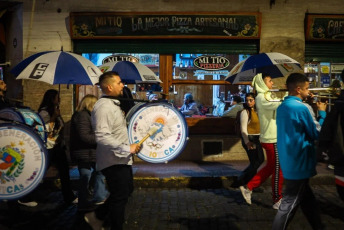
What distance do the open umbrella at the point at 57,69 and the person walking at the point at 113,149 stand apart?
6.17 ft

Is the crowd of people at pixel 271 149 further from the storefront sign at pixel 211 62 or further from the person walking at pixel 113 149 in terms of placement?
the storefront sign at pixel 211 62

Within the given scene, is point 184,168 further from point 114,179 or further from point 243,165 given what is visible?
point 114,179

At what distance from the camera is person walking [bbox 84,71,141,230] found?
3736mm

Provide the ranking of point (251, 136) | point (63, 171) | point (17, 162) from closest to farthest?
1. point (17, 162)
2. point (63, 171)
3. point (251, 136)

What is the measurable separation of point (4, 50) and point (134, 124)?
7382 millimetres

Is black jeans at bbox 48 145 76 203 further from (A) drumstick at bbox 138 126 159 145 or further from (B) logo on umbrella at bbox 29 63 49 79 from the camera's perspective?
(A) drumstick at bbox 138 126 159 145

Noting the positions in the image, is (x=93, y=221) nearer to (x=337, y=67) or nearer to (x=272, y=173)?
(x=272, y=173)

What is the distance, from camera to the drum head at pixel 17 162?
400cm

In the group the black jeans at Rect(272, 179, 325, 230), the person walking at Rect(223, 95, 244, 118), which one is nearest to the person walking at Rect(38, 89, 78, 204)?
the black jeans at Rect(272, 179, 325, 230)

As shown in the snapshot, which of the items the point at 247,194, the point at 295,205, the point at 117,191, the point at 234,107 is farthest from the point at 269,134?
the point at 234,107

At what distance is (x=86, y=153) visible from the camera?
16.5 feet

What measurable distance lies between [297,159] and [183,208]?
2.40 meters

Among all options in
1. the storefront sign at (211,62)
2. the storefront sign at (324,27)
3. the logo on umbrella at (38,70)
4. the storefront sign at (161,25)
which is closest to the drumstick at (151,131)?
the logo on umbrella at (38,70)

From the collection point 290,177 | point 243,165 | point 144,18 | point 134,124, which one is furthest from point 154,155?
point 144,18
